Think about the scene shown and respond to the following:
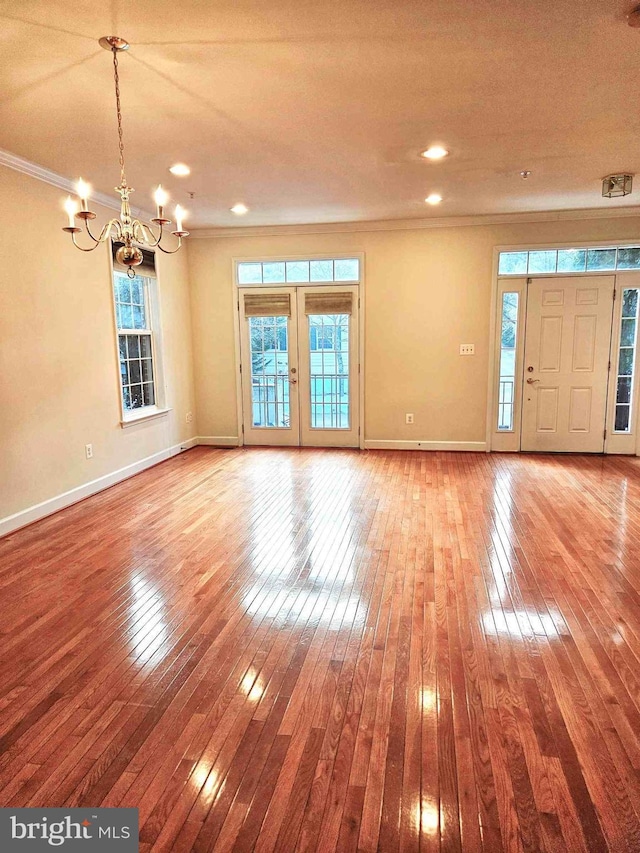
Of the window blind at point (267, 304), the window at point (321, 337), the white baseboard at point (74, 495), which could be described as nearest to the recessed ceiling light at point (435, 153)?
the window at point (321, 337)

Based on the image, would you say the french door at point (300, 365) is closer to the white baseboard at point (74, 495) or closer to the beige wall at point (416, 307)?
the beige wall at point (416, 307)

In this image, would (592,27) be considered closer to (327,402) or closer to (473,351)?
(473,351)

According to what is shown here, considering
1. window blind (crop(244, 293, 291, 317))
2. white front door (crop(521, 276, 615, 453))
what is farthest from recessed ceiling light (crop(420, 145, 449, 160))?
window blind (crop(244, 293, 291, 317))

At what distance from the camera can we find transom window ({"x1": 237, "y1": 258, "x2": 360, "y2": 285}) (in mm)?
6543

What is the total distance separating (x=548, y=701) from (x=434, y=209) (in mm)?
5033

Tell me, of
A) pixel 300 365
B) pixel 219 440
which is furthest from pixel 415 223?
pixel 219 440

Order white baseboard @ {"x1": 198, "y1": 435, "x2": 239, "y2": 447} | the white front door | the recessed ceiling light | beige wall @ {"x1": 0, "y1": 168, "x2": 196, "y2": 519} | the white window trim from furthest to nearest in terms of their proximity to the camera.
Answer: white baseboard @ {"x1": 198, "y1": 435, "x2": 239, "y2": 447} → the white front door → the white window trim → beige wall @ {"x1": 0, "y1": 168, "x2": 196, "y2": 519} → the recessed ceiling light

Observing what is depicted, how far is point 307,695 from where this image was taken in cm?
212

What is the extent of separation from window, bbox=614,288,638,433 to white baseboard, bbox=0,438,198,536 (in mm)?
5380

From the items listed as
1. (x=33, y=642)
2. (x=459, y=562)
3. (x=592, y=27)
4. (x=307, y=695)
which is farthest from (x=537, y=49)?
(x=33, y=642)

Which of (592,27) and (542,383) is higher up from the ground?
(592,27)

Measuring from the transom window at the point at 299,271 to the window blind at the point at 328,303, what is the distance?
181 millimetres

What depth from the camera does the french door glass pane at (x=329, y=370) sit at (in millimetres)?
6672

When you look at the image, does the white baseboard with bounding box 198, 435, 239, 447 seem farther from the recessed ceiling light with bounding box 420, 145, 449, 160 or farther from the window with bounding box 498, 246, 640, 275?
the recessed ceiling light with bounding box 420, 145, 449, 160
